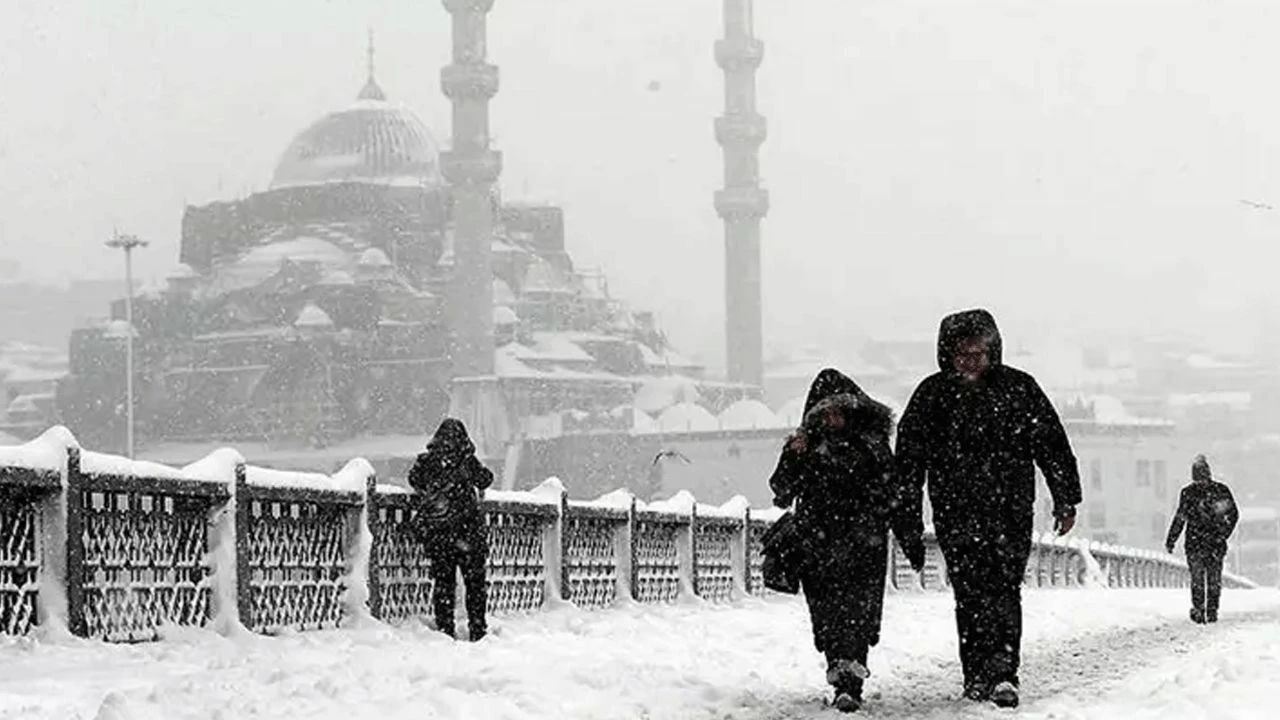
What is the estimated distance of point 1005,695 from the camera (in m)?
6.54

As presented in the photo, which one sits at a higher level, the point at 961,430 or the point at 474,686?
the point at 961,430

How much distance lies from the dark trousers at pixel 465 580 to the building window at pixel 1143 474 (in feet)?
266

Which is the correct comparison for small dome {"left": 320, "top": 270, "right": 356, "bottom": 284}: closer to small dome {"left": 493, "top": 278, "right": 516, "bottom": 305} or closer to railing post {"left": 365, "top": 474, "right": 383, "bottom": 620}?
small dome {"left": 493, "top": 278, "right": 516, "bottom": 305}

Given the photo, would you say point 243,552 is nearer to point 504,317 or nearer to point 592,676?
point 592,676

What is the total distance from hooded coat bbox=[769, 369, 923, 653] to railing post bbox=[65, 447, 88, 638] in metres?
2.84

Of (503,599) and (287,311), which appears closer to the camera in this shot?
(503,599)

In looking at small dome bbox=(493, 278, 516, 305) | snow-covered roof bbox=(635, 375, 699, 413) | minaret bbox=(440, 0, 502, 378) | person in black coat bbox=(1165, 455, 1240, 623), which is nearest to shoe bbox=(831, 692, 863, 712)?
person in black coat bbox=(1165, 455, 1240, 623)

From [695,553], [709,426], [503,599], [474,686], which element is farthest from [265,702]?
[709,426]

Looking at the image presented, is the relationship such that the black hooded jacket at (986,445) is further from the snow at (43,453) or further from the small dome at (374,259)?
the small dome at (374,259)

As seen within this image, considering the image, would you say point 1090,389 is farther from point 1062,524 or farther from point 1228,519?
point 1062,524

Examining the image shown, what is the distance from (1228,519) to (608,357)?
8421 cm

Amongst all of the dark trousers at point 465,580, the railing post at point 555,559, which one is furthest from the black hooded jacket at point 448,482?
the railing post at point 555,559

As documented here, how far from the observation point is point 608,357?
98625 mm

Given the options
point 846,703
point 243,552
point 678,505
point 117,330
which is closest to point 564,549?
point 678,505
